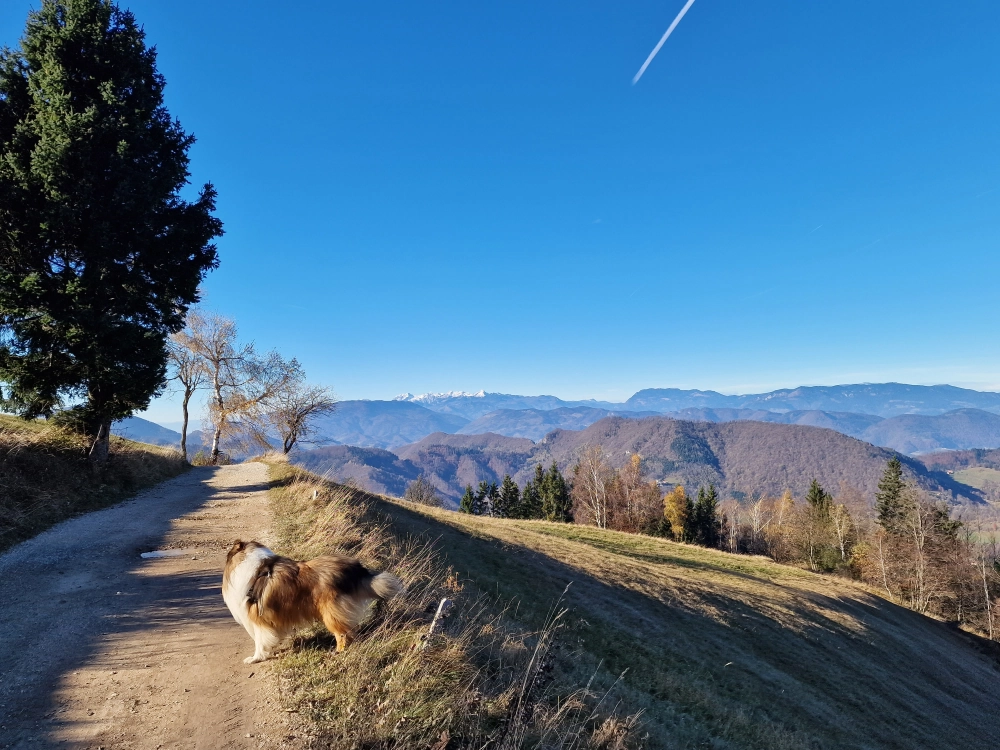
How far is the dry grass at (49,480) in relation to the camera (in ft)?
32.7

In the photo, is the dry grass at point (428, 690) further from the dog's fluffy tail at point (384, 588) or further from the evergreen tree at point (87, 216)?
the evergreen tree at point (87, 216)

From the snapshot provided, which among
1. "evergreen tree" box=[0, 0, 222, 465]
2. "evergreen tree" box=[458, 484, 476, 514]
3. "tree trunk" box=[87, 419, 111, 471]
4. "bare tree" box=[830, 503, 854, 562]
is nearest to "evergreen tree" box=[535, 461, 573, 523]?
"evergreen tree" box=[458, 484, 476, 514]

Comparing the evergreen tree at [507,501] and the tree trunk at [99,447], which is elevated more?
the tree trunk at [99,447]

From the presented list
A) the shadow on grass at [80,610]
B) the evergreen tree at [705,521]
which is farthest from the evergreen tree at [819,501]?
the shadow on grass at [80,610]

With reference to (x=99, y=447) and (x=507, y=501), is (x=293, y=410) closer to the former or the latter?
(x=99, y=447)

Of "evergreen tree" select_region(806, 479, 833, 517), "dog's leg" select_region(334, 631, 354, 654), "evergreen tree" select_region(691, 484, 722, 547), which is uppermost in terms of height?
"dog's leg" select_region(334, 631, 354, 654)

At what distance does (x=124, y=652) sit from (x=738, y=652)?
1727 cm

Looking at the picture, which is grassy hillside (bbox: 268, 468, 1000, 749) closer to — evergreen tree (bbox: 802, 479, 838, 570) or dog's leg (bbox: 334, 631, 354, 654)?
dog's leg (bbox: 334, 631, 354, 654)

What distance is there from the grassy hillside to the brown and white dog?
0.44 metres

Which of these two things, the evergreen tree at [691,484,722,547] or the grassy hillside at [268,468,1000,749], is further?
the evergreen tree at [691,484,722,547]

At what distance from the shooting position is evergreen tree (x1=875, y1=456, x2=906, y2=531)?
4875 centimetres

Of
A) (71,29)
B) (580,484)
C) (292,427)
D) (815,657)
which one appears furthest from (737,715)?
(580,484)

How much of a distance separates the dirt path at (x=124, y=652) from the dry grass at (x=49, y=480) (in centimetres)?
88

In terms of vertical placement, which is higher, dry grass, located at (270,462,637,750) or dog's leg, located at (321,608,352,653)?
dog's leg, located at (321,608,352,653)
